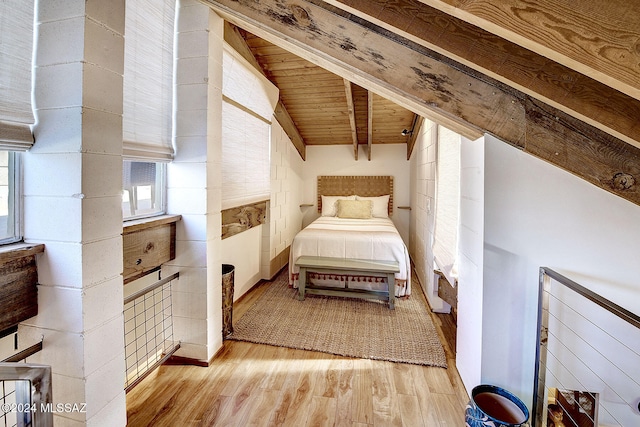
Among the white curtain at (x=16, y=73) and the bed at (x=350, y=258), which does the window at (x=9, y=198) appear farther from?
the bed at (x=350, y=258)

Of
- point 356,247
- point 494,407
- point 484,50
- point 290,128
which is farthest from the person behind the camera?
point 290,128

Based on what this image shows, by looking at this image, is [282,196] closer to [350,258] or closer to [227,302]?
[350,258]

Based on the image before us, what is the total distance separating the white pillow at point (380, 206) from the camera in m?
5.12

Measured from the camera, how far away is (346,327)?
2674 mm

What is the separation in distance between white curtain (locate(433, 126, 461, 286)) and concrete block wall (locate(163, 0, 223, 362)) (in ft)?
5.94

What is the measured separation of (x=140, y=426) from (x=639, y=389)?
8.45 ft

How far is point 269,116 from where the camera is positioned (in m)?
3.60

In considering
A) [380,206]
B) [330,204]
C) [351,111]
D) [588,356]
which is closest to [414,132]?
[351,111]

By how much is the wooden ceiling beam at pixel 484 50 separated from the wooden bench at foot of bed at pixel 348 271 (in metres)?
2.10

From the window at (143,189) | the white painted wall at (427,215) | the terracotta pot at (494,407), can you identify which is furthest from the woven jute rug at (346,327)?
the window at (143,189)

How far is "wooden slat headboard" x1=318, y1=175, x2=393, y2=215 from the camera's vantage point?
5.34 metres

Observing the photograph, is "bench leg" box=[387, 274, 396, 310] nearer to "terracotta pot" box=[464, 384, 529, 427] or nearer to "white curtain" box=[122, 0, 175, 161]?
"terracotta pot" box=[464, 384, 529, 427]

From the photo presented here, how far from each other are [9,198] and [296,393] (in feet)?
5.70

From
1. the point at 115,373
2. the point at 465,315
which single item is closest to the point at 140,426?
the point at 115,373
